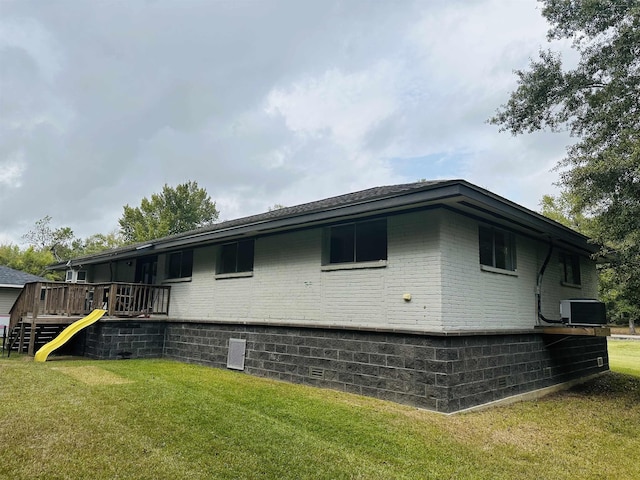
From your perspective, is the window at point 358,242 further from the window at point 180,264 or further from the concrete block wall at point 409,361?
the window at point 180,264

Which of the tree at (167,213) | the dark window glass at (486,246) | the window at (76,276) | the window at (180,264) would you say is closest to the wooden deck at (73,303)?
the window at (180,264)

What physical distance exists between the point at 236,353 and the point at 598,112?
355 inches

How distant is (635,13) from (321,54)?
8.79 metres

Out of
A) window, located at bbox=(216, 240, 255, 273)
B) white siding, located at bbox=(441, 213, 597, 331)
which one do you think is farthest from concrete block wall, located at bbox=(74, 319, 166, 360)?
white siding, located at bbox=(441, 213, 597, 331)

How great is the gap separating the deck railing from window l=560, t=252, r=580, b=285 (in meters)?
10.2

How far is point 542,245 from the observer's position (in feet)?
29.0

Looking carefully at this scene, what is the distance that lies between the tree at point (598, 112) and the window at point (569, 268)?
Answer: 1029 mm

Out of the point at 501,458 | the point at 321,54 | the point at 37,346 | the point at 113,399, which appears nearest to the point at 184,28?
the point at 321,54

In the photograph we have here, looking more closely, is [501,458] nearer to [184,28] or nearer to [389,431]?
[389,431]

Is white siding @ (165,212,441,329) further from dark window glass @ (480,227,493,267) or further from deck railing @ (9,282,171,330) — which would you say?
dark window glass @ (480,227,493,267)

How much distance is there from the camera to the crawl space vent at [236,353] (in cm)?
865

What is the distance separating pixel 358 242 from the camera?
284 inches

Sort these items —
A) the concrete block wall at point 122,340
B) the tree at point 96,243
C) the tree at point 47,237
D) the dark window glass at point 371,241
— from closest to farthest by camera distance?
the dark window glass at point 371,241, the concrete block wall at point 122,340, the tree at point 47,237, the tree at point 96,243

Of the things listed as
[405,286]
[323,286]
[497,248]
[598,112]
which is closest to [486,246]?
[497,248]
